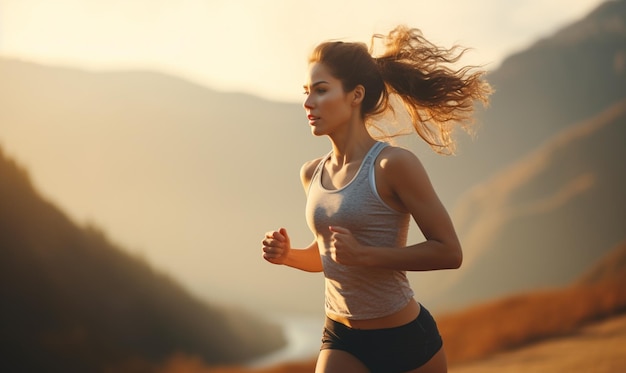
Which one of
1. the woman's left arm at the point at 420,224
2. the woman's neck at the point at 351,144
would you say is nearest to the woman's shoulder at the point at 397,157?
the woman's left arm at the point at 420,224

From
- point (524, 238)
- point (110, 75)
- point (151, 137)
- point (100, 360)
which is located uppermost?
point (110, 75)

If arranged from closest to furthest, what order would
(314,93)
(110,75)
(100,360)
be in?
(314,93)
(100,360)
(110,75)

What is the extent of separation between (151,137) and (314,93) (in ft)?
14.8

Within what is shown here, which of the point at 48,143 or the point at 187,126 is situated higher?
the point at 187,126

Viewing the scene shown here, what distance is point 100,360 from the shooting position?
5188 millimetres

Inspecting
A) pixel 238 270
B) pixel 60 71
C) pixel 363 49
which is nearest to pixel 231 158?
pixel 238 270

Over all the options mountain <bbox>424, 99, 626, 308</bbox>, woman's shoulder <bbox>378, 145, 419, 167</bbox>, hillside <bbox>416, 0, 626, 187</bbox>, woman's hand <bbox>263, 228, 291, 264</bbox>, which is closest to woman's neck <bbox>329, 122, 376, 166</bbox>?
woman's shoulder <bbox>378, 145, 419, 167</bbox>

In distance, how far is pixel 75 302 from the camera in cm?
521

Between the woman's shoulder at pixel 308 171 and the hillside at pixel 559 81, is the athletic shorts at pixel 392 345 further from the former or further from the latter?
the hillside at pixel 559 81

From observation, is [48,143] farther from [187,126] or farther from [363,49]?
[363,49]

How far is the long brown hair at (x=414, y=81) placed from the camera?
238 centimetres

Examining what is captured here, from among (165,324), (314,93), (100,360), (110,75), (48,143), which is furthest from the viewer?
(110,75)

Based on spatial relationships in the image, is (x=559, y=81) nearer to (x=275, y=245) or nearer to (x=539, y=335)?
(x=539, y=335)

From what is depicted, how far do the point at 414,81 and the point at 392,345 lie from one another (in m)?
0.85
